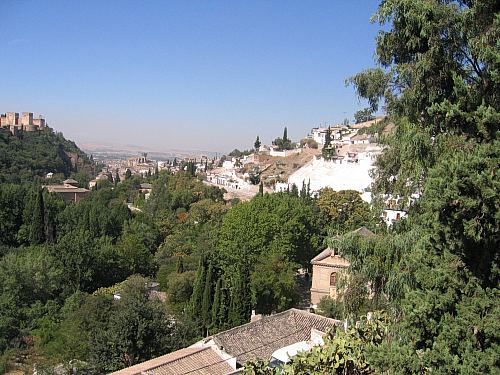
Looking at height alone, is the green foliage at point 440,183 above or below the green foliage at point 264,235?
above

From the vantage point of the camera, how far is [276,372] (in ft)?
26.2

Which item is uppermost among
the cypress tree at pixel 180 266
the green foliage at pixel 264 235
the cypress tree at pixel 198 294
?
the green foliage at pixel 264 235

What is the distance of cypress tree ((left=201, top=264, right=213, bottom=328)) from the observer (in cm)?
1995

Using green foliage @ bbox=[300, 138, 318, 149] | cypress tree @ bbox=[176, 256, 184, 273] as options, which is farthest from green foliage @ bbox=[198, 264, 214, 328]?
green foliage @ bbox=[300, 138, 318, 149]

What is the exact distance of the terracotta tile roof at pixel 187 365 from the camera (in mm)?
13177

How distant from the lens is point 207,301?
66.0 ft

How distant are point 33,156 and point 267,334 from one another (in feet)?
241

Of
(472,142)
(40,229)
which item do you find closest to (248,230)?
(40,229)

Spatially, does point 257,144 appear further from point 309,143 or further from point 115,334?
point 115,334

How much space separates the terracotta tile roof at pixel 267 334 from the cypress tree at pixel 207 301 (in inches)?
139

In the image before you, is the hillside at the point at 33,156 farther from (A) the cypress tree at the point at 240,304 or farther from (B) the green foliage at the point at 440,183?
(B) the green foliage at the point at 440,183

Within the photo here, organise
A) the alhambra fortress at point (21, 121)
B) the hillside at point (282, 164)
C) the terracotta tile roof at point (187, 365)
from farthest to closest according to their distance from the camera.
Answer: the alhambra fortress at point (21, 121) < the hillside at point (282, 164) < the terracotta tile roof at point (187, 365)

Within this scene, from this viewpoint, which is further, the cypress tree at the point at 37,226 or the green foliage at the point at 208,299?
the cypress tree at the point at 37,226

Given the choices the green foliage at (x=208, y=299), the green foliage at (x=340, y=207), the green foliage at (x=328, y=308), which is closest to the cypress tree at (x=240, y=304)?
the green foliage at (x=208, y=299)
